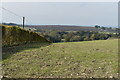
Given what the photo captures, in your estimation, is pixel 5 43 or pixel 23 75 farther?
pixel 5 43

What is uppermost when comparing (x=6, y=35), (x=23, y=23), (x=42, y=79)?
(x=23, y=23)

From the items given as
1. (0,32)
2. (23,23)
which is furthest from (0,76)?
(23,23)

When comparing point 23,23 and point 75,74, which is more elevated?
point 23,23

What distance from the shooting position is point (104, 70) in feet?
16.3

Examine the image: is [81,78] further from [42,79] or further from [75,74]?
[42,79]

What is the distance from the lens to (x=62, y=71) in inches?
190

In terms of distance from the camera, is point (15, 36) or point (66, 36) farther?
point (66, 36)

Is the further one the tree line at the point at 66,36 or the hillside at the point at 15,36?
the tree line at the point at 66,36

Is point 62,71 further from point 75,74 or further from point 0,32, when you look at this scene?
point 0,32

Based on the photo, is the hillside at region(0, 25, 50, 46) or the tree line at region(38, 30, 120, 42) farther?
the tree line at region(38, 30, 120, 42)

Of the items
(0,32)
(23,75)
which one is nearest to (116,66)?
(23,75)

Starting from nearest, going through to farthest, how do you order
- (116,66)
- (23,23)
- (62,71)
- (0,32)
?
(62,71)
(116,66)
(0,32)
(23,23)

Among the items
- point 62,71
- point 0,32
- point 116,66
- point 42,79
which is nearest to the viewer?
point 42,79

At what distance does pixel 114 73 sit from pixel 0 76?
3066mm
